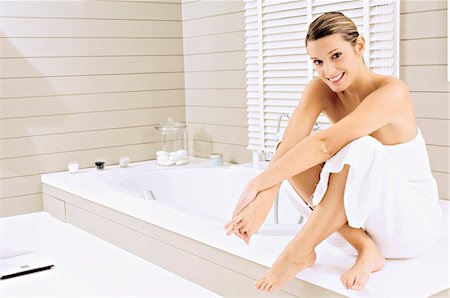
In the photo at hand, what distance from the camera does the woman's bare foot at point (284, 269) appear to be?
6.81 ft

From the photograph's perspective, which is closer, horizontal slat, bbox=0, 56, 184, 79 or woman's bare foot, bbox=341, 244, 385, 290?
woman's bare foot, bbox=341, 244, 385, 290

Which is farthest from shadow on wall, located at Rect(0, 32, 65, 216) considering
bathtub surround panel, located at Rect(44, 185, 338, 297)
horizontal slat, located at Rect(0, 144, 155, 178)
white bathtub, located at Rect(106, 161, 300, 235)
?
white bathtub, located at Rect(106, 161, 300, 235)

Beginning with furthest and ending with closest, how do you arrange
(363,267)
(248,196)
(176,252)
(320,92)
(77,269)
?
(77,269) < (176,252) < (320,92) < (248,196) < (363,267)

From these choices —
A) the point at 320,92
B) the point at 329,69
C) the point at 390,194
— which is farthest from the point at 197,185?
the point at 390,194

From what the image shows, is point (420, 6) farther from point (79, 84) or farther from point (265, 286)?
point (79, 84)

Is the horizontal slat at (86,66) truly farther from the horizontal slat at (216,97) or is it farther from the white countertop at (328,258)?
the white countertop at (328,258)

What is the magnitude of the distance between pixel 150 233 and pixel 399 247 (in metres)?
1.30

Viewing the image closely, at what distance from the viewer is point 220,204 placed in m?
3.90

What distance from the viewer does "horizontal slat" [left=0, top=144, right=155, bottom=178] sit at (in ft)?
13.1

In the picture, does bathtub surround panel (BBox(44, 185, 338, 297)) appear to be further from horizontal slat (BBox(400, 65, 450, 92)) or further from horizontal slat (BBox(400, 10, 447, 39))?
horizontal slat (BBox(400, 10, 447, 39))

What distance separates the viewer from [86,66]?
13.8 ft

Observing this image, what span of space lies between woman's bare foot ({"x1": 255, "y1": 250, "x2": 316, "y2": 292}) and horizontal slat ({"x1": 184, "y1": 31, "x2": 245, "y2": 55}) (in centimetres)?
214

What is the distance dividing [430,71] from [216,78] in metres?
1.71

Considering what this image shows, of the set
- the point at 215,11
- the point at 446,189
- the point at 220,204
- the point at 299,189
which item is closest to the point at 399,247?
the point at 299,189
